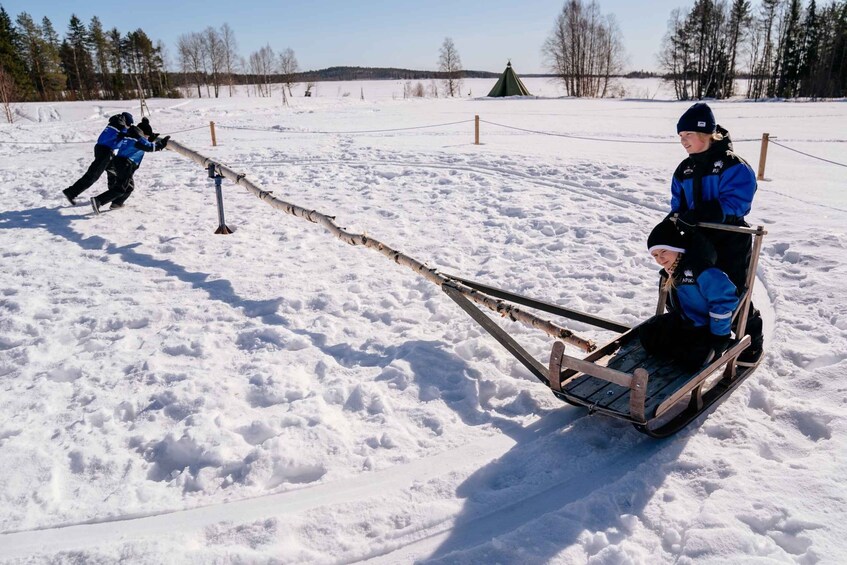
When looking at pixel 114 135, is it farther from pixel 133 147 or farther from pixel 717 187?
pixel 717 187

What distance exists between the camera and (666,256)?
3.54 m

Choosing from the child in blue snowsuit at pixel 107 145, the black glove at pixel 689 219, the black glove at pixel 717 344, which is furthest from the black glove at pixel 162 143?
the black glove at pixel 717 344

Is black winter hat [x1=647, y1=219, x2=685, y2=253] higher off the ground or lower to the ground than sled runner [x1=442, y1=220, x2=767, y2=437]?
higher

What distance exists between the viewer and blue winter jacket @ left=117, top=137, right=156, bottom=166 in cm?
857

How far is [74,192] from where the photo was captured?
28.8 ft

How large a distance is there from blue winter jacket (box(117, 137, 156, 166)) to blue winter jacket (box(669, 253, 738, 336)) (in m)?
7.91

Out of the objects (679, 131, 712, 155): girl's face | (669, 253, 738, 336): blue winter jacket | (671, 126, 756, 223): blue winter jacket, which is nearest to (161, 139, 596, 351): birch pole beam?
(669, 253, 738, 336): blue winter jacket

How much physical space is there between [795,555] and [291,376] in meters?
3.03

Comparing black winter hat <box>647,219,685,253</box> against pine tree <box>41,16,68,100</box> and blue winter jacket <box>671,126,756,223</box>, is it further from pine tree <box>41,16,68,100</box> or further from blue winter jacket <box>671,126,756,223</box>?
pine tree <box>41,16,68,100</box>

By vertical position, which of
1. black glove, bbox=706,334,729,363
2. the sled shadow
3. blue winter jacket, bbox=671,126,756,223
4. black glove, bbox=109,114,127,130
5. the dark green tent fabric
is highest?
the dark green tent fabric

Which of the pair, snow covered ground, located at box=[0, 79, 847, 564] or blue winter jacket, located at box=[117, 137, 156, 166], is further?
A: blue winter jacket, located at box=[117, 137, 156, 166]

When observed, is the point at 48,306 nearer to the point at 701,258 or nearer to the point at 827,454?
the point at 701,258

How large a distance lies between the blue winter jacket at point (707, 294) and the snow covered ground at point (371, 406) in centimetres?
56

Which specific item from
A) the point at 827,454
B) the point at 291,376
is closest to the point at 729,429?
the point at 827,454
